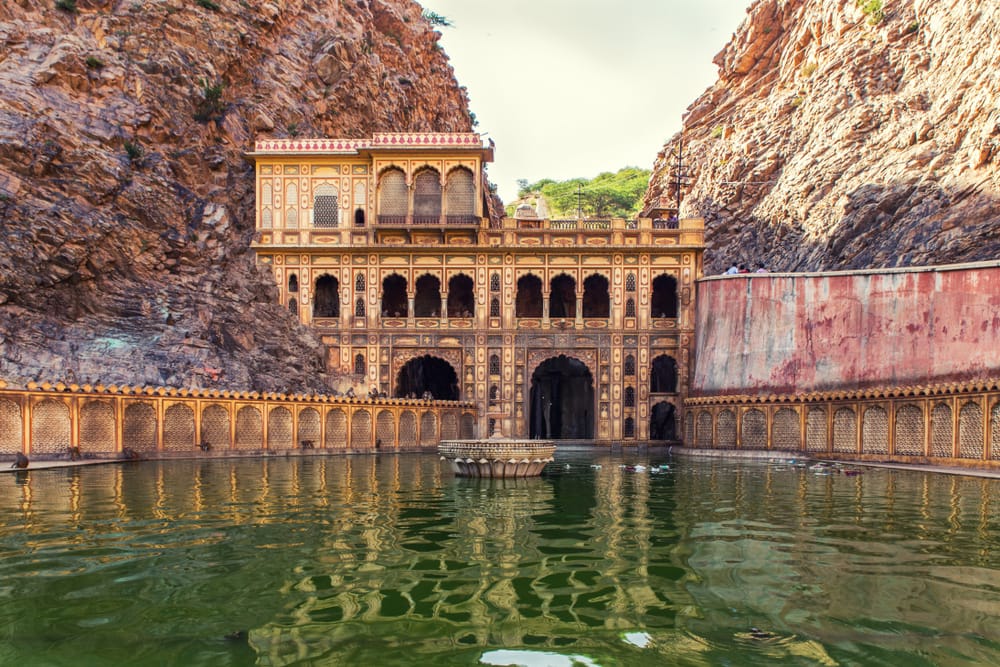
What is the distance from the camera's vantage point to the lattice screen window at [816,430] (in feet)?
87.0

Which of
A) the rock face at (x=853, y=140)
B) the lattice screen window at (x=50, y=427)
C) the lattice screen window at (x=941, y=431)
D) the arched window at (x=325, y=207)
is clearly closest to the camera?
the lattice screen window at (x=50, y=427)

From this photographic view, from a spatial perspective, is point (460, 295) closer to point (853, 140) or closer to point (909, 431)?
point (853, 140)

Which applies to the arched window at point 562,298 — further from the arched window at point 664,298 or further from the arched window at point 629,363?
the arched window at point 629,363

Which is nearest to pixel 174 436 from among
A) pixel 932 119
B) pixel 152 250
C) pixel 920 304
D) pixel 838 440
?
A: pixel 152 250

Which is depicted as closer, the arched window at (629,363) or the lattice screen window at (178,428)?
the lattice screen window at (178,428)

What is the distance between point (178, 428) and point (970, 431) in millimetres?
24962

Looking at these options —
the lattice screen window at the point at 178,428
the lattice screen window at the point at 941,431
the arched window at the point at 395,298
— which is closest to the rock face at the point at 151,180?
the lattice screen window at the point at 178,428

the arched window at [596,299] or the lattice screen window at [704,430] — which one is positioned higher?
the arched window at [596,299]

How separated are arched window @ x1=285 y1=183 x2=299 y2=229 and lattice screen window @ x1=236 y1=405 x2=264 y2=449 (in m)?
13.8

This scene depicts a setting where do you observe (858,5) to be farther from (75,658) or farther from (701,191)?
(75,658)

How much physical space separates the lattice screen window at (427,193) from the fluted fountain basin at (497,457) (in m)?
22.0

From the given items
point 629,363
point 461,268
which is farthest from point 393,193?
point 629,363

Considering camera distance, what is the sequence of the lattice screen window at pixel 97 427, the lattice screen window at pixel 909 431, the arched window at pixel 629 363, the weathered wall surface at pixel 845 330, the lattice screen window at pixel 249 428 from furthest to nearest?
the arched window at pixel 629 363 → the lattice screen window at pixel 249 428 → the weathered wall surface at pixel 845 330 → the lattice screen window at pixel 909 431 → the lattice screen window at pixel 97 427

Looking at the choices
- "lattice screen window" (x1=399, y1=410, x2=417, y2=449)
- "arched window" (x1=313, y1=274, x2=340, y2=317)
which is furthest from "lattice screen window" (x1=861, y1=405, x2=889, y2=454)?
"arched window" (x1=313, y1=274, x2=340, y2=317)
